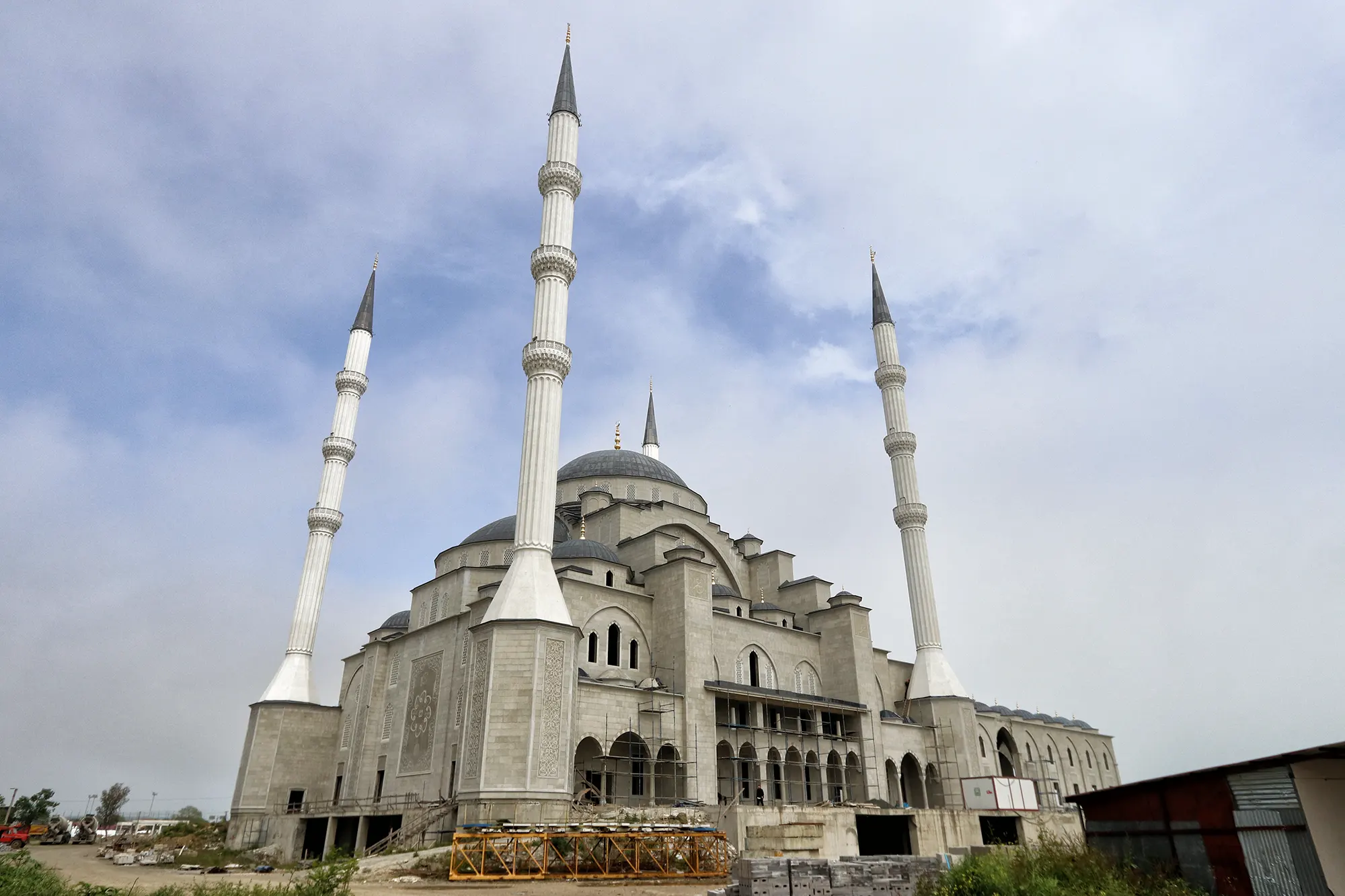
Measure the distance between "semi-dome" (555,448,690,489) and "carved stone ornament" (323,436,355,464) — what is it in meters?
7.32

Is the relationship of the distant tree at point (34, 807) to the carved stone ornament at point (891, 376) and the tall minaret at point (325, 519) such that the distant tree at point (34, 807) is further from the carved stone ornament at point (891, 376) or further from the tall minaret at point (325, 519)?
the carved stone ornament at point (891, 376)

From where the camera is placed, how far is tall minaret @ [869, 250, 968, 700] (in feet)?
92.0

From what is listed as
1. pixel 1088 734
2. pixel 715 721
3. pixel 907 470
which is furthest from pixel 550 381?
pixel 1088 734

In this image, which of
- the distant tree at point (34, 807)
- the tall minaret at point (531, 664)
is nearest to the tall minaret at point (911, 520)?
the tall minaret at point (531, 664)

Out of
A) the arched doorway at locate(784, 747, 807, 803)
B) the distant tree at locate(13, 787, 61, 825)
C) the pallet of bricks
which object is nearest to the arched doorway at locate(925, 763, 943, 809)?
the arched doorway at locate(784, 747, 807, 803)

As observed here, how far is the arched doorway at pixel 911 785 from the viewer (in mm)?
27219

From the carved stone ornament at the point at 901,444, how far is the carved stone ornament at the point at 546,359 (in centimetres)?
1525

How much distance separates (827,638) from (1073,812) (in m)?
9.50

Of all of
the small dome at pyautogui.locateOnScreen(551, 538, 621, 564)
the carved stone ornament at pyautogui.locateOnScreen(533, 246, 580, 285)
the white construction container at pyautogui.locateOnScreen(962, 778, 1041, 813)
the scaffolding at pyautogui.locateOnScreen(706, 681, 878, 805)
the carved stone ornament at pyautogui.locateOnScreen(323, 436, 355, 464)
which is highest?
the carved stone ornament at pyautogui.locateOnScreen(533, 246, 580, 285)

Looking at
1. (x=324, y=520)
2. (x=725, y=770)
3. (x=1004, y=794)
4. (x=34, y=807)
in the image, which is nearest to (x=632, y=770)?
(x=725, y=770)

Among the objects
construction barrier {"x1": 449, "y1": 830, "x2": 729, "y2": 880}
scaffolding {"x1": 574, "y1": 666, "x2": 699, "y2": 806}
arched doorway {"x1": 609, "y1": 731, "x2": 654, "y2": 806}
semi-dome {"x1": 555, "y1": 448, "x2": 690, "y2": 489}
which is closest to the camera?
construction barrier {"x1": 449, "y1": 830, "x2": 729, "y2": 880}

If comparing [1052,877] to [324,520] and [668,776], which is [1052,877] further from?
[324,520]

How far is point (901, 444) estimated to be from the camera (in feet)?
102

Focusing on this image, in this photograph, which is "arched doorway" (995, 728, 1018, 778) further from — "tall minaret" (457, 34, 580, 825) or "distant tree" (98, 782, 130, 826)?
"distant tree" (98, 782, 130, 826)
